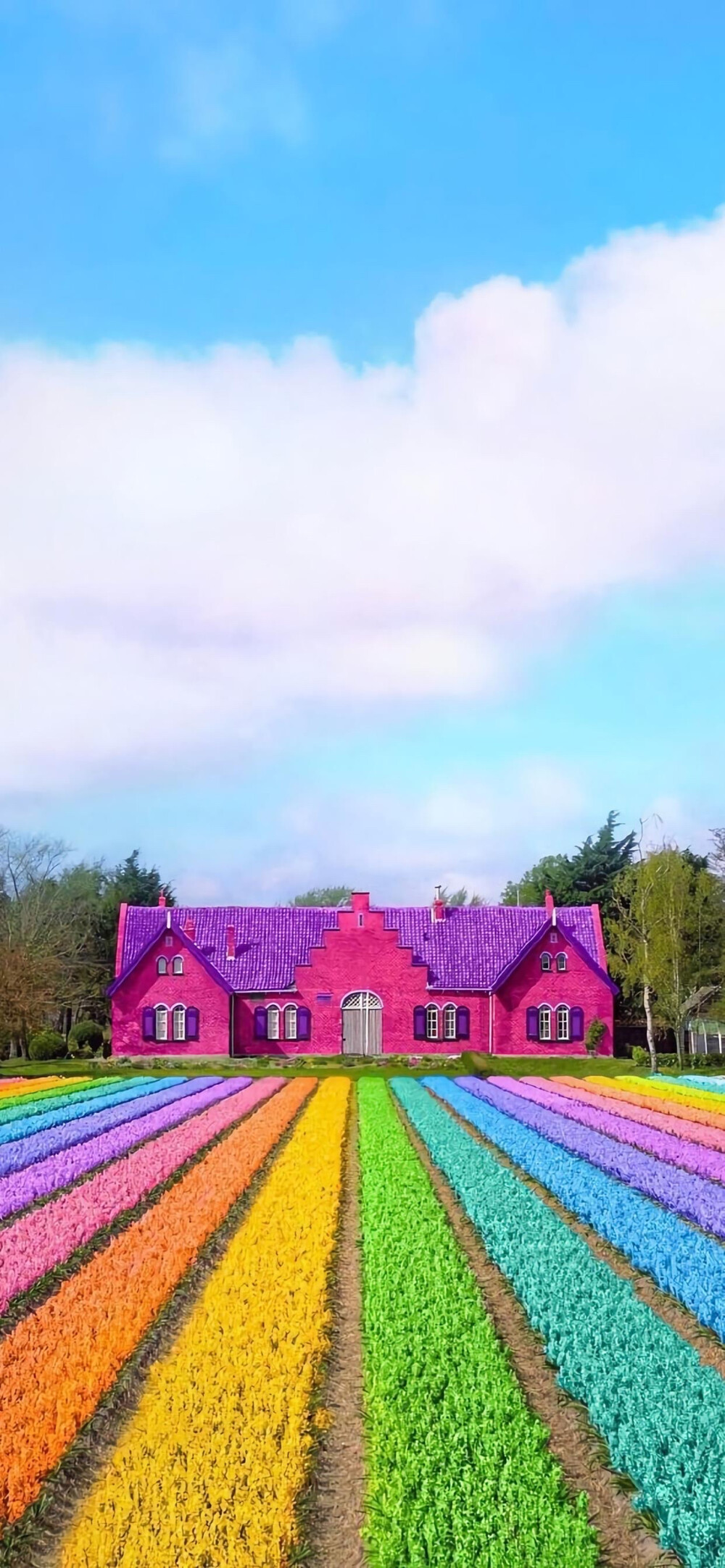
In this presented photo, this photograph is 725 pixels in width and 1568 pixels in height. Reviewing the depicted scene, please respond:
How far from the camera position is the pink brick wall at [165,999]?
5241cm

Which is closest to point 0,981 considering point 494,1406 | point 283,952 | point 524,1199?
point 283,952

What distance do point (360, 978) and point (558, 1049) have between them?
10.1m

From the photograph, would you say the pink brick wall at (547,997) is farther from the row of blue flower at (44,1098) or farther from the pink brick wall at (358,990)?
the row of blue flower at (44,1098)

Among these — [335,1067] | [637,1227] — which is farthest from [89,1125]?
[335,1067]

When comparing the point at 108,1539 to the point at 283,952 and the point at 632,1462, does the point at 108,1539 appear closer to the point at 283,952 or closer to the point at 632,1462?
the point at 632,1462

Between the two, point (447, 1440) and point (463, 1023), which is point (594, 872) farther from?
point (447, 1440)

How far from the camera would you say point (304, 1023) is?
53.1 meters

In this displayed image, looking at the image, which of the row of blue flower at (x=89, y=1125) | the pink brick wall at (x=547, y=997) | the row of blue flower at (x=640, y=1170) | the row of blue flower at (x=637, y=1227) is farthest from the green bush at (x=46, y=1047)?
the row of blue flower at (x=637, y=1227)

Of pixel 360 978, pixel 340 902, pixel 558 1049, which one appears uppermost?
pixel 340 902

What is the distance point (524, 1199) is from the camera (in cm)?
1573

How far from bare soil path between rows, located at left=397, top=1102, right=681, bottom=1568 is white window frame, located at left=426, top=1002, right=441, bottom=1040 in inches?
1585

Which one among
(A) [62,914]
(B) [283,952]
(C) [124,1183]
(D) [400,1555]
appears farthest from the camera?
(A) [62,914]

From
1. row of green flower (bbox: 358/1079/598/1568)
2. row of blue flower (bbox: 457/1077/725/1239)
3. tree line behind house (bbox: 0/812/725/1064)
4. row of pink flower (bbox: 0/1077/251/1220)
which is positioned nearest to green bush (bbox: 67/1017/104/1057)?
tree line behind house (bbox: 0/812/725/1064)

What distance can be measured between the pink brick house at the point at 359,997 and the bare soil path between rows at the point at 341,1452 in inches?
1591
